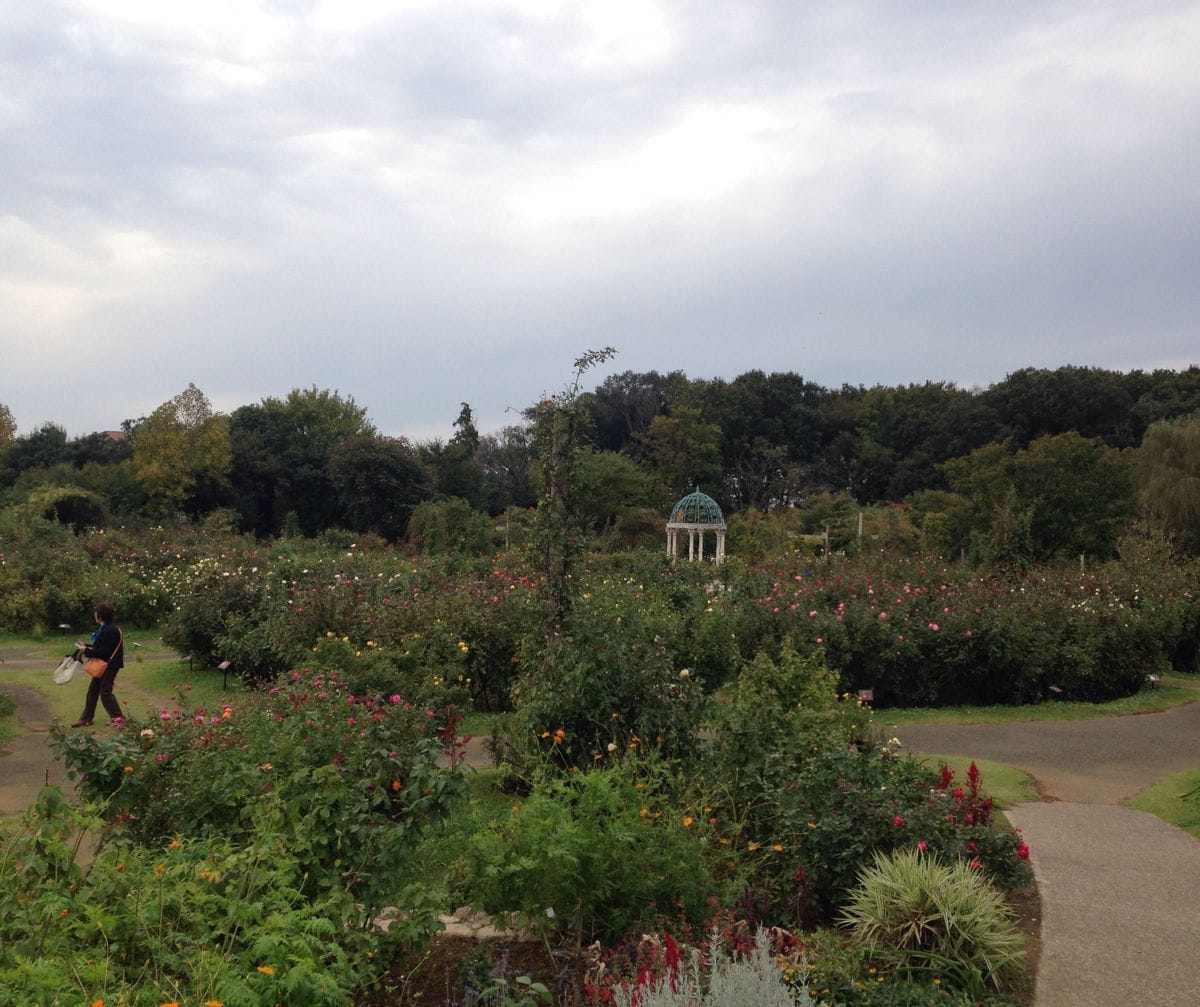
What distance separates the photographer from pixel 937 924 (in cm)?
414

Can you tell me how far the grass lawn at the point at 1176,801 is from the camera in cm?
684

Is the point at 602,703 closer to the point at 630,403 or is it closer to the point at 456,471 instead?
the point at 456,471

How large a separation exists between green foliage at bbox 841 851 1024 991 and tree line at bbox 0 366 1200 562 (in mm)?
16729

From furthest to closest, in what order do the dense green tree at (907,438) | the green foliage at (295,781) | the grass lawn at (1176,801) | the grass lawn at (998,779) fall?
the dense green tree at (907,438) → the grass lawn at (998,779) → the grass lawn at (1176,801) → the green foliage at (295,781)

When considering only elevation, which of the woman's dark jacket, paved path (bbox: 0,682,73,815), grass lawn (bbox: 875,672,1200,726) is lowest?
grass lawn (bbox: 875,672,1200,726)

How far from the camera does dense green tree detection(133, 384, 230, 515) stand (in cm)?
3341

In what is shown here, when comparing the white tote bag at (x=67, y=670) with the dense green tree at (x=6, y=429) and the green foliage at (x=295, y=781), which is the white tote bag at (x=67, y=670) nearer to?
the green foliage at (x=295, y=781)

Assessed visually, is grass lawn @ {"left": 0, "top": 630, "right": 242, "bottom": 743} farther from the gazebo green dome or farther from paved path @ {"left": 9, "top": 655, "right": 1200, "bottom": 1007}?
the gazebo green dome

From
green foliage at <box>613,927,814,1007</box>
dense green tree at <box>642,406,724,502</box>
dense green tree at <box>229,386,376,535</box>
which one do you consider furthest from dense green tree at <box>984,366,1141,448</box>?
green foliage at <box>613,927,814,1007</box>

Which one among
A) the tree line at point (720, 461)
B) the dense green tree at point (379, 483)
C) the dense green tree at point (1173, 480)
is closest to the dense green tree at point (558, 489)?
the tree line at point (720, 461)

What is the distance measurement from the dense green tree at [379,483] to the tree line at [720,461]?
0.23ft

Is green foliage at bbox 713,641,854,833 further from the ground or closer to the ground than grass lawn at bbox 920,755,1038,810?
further from the ground

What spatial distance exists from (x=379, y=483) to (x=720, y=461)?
613 inches

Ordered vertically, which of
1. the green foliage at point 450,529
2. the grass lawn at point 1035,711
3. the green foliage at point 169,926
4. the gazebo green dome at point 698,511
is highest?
the gazebo green dome at point 698,511
